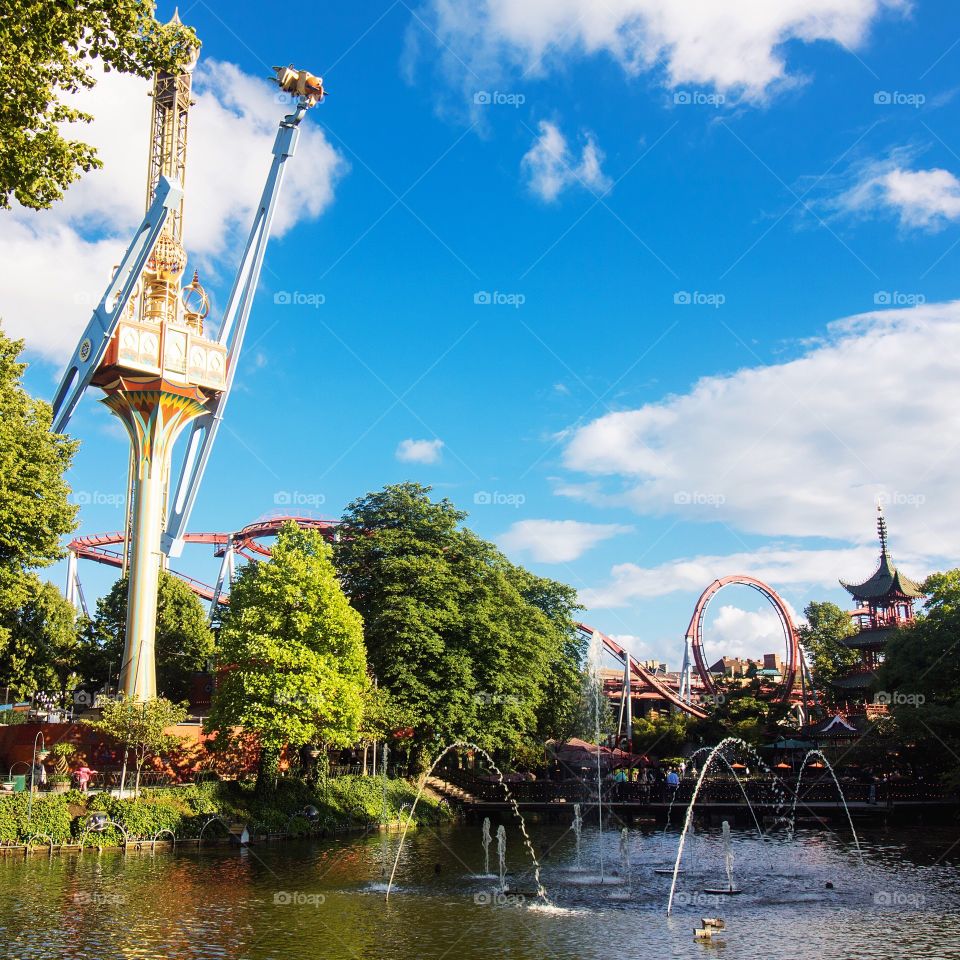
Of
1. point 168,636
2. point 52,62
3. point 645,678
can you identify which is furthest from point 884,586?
point 52,62

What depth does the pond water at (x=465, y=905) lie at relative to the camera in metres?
16.8

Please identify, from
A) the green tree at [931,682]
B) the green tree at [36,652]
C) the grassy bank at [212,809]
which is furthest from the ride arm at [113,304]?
the green tree at [931,682]

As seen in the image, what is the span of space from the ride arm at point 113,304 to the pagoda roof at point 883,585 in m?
60.8

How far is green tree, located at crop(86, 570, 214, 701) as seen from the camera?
52969 millimetres

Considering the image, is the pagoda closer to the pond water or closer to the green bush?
the pond water

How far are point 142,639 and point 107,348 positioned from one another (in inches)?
519

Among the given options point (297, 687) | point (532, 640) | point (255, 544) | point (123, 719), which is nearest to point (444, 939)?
point (297, 687)

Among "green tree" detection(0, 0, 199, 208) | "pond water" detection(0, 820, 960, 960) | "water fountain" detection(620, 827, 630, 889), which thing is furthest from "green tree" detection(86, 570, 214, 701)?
"green tree" detection(0, 0, 199, 208)

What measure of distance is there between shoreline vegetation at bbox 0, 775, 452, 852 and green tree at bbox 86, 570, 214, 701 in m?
17.3

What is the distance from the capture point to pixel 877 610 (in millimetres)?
80312

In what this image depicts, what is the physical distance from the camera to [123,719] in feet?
116

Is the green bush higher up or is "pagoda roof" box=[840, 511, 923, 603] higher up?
"pagoda roof" box=[840, 511, 923, 603]

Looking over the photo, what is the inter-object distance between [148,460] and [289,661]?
47.3 ft

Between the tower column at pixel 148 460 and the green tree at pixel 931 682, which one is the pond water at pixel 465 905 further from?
the tower column at pixel 148 460
